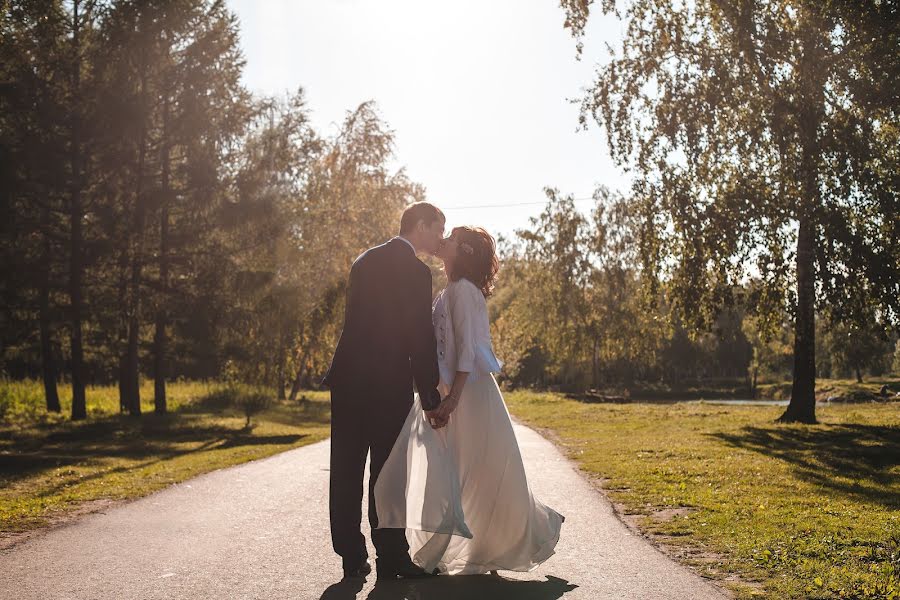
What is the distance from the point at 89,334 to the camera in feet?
97.0

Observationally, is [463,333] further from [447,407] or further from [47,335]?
[47,335]

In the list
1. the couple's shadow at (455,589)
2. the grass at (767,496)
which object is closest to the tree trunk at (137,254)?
the grass at (767,496)

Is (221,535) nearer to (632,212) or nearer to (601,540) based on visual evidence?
(601,540)

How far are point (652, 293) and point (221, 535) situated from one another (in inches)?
689

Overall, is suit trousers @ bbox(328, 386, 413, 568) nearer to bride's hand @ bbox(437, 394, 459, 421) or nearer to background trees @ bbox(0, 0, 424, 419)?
bride's hand @ bbox(437, 394, 459, 421)

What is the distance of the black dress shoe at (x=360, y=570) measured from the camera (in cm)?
559

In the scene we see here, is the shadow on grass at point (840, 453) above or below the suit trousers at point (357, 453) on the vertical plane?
below

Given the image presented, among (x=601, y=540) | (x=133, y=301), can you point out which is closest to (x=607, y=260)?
(x=133, y=301)

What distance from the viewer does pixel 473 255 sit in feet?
19.3

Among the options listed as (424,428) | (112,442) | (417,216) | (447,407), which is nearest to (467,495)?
(424,428)

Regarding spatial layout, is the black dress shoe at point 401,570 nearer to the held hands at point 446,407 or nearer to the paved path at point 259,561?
the paved path at point 259,561

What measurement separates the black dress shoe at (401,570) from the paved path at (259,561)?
10cm

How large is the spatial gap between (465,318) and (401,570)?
1650 mm

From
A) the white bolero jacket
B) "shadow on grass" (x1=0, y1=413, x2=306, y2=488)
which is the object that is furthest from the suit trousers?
"shadow on grass" (x1=0, y1=413, x2=306, y2=488)
